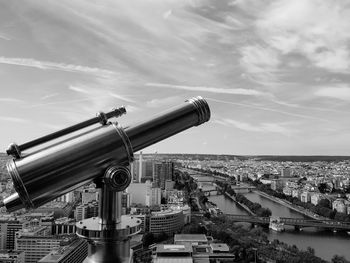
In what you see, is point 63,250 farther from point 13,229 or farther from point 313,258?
point 313,258

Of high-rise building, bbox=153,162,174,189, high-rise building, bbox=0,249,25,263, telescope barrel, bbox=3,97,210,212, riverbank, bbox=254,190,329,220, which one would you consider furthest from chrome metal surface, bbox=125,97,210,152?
high-rise building, bbox=153,162,174,189

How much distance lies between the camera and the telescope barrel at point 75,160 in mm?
575

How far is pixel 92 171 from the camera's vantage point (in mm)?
607

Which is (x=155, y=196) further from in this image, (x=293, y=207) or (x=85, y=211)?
(x=293, y=207)

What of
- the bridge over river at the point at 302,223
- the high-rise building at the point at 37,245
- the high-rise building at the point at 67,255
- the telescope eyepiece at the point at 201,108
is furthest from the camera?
the bridge over river at the point at 302,223

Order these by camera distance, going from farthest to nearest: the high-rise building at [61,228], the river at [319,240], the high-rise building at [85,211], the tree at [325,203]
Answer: the tree at [325,203] < the high-rise building at [85,211] < the high-rise building at [61,228] < the river at [319,240]

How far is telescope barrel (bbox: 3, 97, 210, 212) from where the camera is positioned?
575 millimetres

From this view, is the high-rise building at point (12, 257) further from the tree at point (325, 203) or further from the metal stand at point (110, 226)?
the tree at point (325, 203)

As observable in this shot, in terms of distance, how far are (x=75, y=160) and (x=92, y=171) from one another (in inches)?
1.4

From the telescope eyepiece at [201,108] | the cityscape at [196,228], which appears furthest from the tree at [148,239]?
the telescope eyepiece at [201,108]

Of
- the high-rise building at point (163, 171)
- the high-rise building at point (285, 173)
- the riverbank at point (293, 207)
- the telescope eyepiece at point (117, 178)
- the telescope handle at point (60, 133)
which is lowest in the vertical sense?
the riverbank at point (293, 207)

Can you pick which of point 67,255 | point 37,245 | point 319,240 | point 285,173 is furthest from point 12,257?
point 285,173

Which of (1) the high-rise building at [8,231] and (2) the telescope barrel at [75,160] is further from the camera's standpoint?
(1) the high-rise building at [8,231]

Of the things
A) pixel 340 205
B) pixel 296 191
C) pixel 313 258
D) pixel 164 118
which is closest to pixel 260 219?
pixel 340 205
